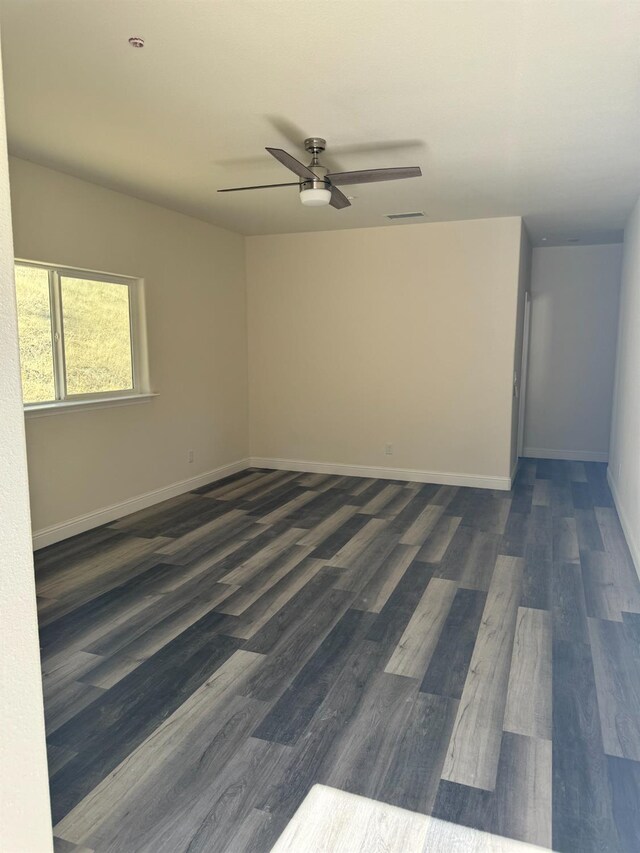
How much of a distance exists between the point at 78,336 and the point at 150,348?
30.3 inches

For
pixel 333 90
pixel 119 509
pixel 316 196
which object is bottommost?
pixel 119 509

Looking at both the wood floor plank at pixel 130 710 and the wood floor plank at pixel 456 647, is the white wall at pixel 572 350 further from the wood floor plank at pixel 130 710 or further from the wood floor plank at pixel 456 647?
the wood floor plank at pixel 130 710

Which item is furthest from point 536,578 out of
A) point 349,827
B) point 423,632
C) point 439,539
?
point 349,827

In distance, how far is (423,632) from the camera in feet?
9.95

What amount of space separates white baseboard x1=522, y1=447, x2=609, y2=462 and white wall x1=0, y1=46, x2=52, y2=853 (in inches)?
274

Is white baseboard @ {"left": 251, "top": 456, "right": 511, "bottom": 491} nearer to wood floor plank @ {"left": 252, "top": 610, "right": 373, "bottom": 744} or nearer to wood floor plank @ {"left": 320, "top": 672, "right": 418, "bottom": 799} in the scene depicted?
wood floor plank @ {"left": 252, "top": 610, "right": 373, "bottom": 744}

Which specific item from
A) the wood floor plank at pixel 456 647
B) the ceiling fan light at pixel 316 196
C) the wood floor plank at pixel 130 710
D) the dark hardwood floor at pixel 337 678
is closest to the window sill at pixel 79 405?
the dark hardwood floor at pixel 337 678

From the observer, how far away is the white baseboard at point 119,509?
4277 millimetres

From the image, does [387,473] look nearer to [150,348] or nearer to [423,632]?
[150,348]

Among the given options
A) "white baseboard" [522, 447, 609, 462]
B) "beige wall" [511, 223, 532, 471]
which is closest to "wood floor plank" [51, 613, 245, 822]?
"beige wall" [511, 223, 532, 471]

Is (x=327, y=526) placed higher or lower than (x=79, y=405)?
lower

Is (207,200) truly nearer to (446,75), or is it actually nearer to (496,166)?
(496,166)

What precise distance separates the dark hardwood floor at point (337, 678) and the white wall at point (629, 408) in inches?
10.9

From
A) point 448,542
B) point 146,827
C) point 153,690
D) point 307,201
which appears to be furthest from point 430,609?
point 307,201
